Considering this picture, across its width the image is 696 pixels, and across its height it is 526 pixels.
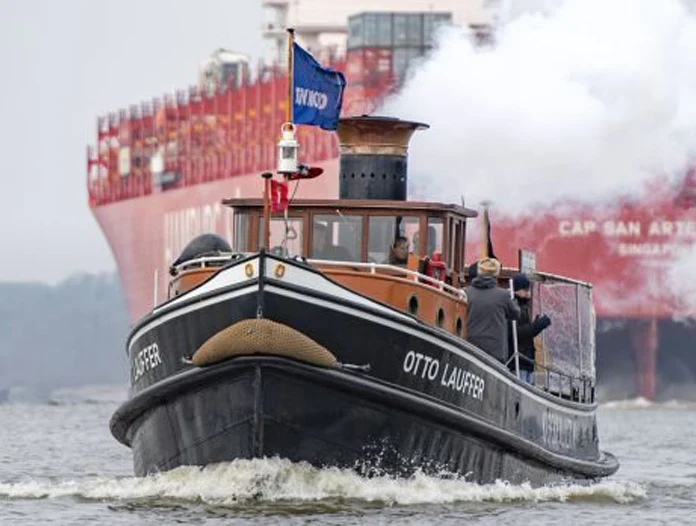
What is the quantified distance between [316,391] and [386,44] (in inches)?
2558

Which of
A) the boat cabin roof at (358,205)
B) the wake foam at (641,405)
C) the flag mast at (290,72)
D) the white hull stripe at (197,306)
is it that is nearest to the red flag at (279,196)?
the flag mast at (290,72)

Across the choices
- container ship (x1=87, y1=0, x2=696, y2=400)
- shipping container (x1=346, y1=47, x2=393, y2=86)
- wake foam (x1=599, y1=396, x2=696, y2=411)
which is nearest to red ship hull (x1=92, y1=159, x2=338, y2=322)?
container ship (x1=87, y1=0, x2=696, y2=400)

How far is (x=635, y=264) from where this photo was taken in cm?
8019

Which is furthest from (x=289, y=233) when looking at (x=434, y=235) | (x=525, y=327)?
(x=525, y=327)

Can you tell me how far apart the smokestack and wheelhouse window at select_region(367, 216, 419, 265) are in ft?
4.56

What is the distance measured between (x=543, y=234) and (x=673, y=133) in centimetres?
502

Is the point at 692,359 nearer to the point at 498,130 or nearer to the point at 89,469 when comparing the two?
the point at 498,130

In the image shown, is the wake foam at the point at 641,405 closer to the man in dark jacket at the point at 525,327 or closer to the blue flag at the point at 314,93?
the man in dark jacket at the point at 525,327

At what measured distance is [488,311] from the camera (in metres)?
26.0

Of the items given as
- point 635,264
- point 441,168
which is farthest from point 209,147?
point 441,168

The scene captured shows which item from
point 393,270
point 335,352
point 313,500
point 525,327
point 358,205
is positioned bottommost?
point 313,500

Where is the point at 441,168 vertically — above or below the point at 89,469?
above

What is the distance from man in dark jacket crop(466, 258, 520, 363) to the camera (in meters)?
26.0

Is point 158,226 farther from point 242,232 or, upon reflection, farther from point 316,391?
point 316,391
